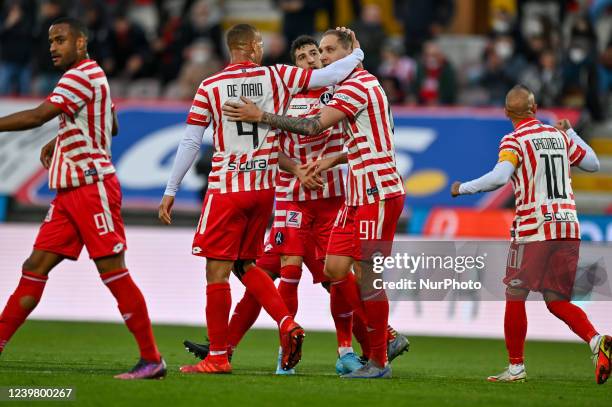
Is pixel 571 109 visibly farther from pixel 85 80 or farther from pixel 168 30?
pixel 85 80

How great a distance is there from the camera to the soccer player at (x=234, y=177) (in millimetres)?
9008

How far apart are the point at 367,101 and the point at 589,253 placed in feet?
11.9

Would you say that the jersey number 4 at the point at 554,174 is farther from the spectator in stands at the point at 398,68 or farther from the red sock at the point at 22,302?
the spectator in stands at the point at 398,68

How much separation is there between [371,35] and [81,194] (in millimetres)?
11378

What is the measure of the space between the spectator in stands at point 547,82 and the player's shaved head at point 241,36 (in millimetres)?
9736

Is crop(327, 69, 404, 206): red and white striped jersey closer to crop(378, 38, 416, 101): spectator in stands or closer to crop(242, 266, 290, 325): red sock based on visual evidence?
crop(242, 266, 290, 325): red sock

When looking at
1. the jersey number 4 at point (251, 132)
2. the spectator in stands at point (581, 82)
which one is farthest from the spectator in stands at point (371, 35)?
the jersey number 4 at point (251, 132)

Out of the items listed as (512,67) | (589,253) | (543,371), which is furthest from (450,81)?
(543,371)

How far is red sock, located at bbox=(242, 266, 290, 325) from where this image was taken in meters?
9.04

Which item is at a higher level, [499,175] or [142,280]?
[499,175]

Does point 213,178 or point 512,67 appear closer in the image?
point 213,178

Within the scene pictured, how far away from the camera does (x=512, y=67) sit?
62.3 feet

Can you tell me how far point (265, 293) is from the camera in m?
9.11

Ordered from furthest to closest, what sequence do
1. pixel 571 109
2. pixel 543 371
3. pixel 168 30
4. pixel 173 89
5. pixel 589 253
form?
pixel 168 30
pixel 173 89
pixel 571 109
pixel 589 253
pixel 543 371
